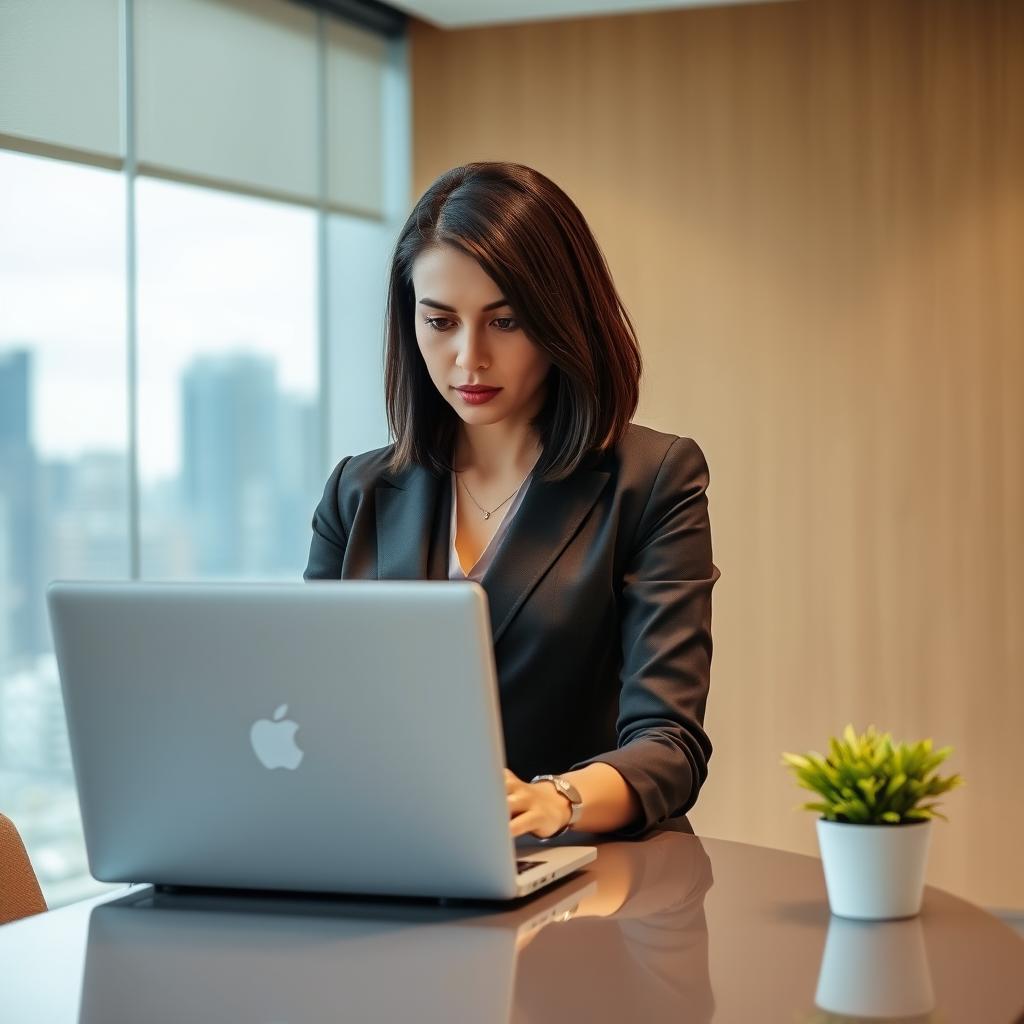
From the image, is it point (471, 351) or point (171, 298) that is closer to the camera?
point (471, 351)

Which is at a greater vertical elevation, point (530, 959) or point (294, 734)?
point (294, 734)

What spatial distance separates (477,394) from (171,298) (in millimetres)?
2614

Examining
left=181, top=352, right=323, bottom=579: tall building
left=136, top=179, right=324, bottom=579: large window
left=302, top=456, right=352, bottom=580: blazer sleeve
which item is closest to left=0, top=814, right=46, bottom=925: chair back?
left=302, top=456, right=352, bottom=580: blazer sleeve

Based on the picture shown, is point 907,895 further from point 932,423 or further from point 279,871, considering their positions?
point 932,423

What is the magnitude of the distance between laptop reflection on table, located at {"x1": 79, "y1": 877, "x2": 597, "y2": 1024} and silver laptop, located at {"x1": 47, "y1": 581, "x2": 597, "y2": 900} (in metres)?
0.03

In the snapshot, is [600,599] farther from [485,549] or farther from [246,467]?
[246,467]

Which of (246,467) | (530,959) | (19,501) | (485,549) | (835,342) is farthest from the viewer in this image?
(835,342)

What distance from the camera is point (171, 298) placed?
14.7 feet

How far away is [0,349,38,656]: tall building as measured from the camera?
3986 mm

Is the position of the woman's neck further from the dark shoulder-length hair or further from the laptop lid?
the laptop lid

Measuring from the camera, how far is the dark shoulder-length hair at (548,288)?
203cm

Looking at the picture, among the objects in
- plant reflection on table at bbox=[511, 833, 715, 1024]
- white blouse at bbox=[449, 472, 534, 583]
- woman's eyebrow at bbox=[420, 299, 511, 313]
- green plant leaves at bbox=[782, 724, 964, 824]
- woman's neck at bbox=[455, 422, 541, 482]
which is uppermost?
woman's eyebrow at bbox=[420, 299, 511, 313]

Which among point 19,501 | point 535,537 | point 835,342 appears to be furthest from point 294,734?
point 835,342

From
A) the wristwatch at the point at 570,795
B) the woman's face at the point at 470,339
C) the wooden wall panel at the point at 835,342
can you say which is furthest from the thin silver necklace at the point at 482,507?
the wooden wall panel at the point at 835,342
